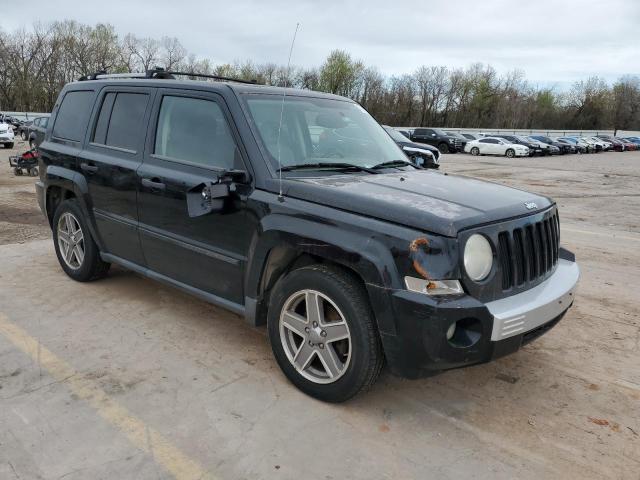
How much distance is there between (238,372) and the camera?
3.67m

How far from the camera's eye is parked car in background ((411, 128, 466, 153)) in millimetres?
39094

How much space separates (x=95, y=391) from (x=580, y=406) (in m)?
3.03

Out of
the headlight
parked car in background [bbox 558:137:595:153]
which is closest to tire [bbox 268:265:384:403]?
the headlight

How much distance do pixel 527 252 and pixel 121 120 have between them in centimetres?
341

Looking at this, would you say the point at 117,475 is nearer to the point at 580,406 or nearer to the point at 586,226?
the point at 580,406

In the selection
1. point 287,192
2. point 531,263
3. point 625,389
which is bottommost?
point 625,389

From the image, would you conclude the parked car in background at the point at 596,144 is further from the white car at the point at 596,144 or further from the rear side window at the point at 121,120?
the rear side window at the point at 121,120

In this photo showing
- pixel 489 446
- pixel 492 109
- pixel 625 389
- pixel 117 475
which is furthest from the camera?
pixel 492 109

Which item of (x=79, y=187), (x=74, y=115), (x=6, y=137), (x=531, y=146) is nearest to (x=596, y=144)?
(x=531, y=146)

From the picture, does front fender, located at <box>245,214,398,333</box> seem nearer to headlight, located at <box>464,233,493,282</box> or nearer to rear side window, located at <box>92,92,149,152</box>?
headlight, located at <box>464,233,493,282</box>

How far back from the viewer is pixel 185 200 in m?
3.85

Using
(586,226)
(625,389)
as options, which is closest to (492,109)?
(586,226)

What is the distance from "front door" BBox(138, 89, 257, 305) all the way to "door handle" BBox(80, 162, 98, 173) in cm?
76

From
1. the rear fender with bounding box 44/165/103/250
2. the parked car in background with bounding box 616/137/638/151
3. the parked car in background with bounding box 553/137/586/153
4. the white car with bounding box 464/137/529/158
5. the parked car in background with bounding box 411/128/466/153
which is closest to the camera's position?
the rear fender with bounding box 44/165/103/250
